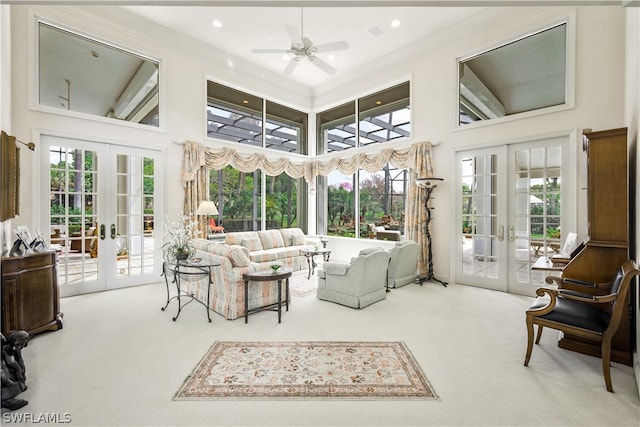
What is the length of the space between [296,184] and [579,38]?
6192mm

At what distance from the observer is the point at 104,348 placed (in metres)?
2.94

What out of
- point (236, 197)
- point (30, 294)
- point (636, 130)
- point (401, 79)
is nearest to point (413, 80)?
point (401, 79)

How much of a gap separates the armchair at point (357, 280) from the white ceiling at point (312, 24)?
3.98 m

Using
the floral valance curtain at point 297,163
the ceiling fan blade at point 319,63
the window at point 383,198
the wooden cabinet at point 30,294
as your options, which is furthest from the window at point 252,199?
the wooden cabinet at point 30,294

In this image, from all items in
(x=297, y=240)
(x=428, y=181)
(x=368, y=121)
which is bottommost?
(x=297, y=240)

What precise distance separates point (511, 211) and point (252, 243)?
16.0 feet

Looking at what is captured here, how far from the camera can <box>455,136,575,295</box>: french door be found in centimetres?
453

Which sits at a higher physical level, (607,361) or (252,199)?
(252,199)

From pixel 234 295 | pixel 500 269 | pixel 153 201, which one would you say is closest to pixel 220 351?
pixel 234 295

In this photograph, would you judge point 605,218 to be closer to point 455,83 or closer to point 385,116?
point 455,83

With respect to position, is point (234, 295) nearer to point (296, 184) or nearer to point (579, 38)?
point (296, 184)

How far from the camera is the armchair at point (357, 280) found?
4.08 metres

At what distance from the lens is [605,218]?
2.86 metres

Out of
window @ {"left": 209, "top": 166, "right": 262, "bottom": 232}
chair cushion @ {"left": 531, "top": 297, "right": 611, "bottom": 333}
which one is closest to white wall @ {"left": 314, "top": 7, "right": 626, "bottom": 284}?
chair cushion @ {"left": 531, "top": 297, "right": 611, "bottom": 333}
